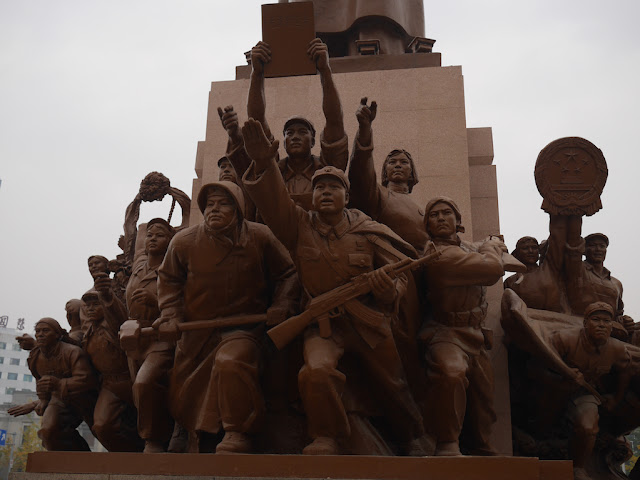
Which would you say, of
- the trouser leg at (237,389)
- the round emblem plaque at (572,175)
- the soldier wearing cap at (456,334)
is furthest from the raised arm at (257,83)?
the round emblem plaque at (572,175)

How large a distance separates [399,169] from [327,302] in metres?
1.97

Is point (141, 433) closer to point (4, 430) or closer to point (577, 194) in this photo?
point (577, 194)

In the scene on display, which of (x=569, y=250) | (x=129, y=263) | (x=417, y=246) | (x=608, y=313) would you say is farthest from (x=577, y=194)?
(x=129, y=263)

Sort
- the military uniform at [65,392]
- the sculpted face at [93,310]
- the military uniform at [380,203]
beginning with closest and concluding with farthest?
the military uniform at [380,203] → the sculpted face at [93,310] → the military uniform at [65,392]

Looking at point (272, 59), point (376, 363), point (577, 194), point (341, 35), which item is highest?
point (341, 35)

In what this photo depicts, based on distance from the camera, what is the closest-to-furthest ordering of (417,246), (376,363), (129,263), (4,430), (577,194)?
(376,363), (417,246), (577,194), (129,263), (4,430)

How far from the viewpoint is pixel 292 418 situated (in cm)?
614

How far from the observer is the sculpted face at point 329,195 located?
5.66m

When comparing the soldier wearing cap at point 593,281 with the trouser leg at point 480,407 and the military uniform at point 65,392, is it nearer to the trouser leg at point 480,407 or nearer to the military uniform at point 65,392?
the trouser leg at point 480,407

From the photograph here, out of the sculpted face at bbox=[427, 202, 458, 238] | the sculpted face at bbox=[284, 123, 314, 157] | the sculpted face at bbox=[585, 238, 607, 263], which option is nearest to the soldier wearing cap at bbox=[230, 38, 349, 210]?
the sculpted face at bbox=[284, 123, 314, 157]

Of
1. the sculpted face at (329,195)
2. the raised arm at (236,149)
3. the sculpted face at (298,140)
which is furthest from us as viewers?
the sculpted face at (298,140)

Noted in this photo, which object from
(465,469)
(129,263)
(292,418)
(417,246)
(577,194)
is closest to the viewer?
(465,469)

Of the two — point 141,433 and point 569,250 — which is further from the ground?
point 569,250

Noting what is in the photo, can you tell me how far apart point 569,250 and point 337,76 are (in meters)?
3.51
